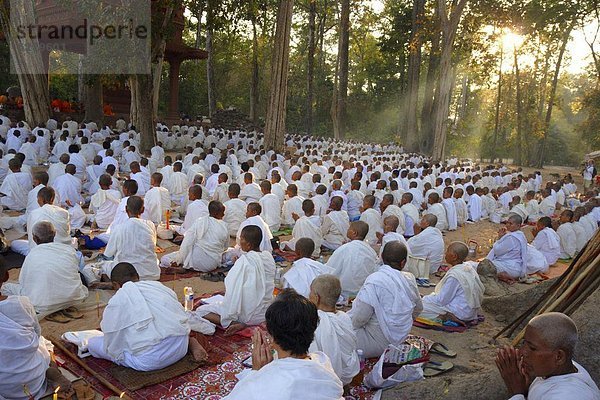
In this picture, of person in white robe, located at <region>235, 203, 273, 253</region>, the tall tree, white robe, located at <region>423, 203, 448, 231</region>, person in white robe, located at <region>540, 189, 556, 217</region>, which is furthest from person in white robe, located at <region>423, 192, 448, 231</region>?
the tall tree

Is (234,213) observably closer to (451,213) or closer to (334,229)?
(334,229)

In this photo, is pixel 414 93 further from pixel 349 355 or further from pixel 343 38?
pixel 349 355

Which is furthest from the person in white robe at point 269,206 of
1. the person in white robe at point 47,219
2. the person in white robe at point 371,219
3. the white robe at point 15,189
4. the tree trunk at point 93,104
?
the tree trunk at point 93,104

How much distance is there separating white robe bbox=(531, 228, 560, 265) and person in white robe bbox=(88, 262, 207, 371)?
7318mm

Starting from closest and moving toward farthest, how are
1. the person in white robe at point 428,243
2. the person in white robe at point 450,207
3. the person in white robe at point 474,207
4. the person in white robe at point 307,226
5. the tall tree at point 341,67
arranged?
1. the person in white robe at point 428,243
2. the person in white robe at point 307,226
3. the person in white robe at point 450,207
4. the person in white robe at point 474,207
5. the tall tree at point 341,67

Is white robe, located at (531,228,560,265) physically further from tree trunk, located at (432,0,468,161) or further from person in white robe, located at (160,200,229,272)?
tree trunk, located at (432,0,468,161)

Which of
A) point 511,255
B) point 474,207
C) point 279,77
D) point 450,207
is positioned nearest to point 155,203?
point 511,255

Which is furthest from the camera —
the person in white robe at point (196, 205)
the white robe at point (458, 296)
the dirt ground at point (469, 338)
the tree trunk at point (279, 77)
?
the tree trunk at point (279, 77)

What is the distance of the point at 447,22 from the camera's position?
1895cm

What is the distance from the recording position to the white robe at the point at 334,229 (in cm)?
906

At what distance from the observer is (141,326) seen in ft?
13.6

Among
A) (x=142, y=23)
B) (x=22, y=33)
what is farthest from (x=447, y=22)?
(x=22, y=33)

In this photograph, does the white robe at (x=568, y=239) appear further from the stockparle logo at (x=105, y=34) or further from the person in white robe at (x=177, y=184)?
the stockparle logo at (x=105, y=34)

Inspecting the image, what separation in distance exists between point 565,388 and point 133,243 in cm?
511
